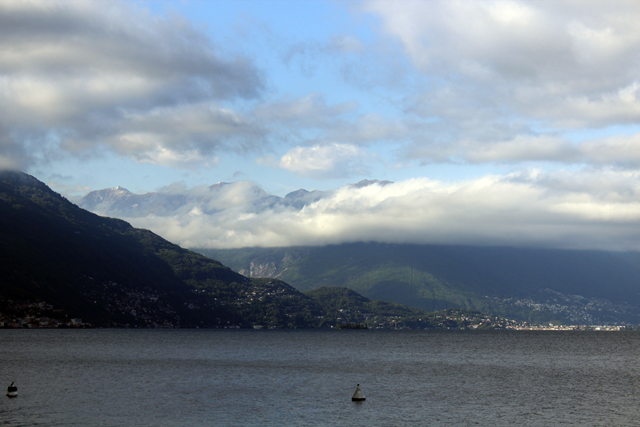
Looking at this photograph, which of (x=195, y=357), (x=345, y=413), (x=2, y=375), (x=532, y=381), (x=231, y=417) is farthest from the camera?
(x=195, y=357)

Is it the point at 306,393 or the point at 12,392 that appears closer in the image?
the point at 12,392

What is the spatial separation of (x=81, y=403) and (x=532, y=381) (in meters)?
84.6

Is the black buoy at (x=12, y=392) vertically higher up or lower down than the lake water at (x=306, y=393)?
higher up

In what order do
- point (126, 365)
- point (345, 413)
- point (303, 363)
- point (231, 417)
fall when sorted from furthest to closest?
point (303, 363) < point (126, 365) < point (345, 413) < point (231, 417)

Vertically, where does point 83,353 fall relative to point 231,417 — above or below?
below

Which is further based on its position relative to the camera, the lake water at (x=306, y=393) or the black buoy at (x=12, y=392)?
the black buoy at (x=12, y=392)

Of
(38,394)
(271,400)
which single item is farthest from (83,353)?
(271,400)

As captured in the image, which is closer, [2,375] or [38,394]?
[38,394]

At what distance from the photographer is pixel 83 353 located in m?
163

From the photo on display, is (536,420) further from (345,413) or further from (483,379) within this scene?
(483,379)

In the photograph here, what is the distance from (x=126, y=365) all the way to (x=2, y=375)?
1268 inches

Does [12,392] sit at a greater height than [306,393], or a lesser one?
greater

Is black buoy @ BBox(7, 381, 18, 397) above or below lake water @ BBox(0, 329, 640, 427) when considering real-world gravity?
above

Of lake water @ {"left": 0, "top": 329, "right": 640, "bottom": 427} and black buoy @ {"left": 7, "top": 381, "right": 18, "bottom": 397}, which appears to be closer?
lake water @ {"left": 0, "top": 329, "right": 640, "bottom": 427}
